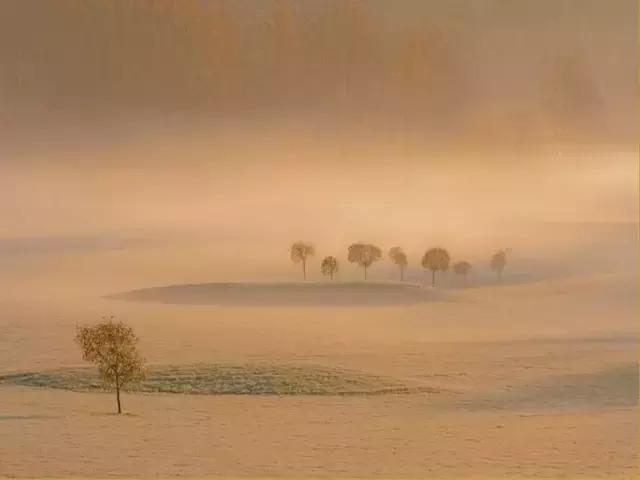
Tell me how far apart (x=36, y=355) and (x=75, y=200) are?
2.47 feet

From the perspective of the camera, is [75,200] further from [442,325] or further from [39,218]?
[442,325]

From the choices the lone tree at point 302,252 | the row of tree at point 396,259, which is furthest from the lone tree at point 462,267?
the lone tree at point 302,252

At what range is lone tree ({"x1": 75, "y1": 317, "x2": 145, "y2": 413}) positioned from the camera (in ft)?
11.7

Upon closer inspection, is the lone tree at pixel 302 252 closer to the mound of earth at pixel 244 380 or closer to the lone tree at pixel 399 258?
the lone tree at pixel 399 258

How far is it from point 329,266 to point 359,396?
0.63 meters

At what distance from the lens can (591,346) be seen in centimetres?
364

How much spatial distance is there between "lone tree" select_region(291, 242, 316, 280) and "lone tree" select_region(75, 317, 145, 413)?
0.86 metres

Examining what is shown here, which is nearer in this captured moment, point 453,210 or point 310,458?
point 310,458

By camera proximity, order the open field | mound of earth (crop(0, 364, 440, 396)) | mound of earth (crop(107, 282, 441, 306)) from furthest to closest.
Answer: mound of earth (crop(107, 282, 441, 306)) → mound of earth (crop(0, 364, 440, 396)) → the open field

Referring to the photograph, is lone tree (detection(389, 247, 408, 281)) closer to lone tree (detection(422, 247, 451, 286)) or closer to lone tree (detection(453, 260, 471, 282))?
lone tree (detection(422, 247, 451, 286))

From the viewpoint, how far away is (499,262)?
146 inches

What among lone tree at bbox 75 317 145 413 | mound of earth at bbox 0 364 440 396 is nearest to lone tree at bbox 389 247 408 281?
mound of earth at bbox 0 364 440 396

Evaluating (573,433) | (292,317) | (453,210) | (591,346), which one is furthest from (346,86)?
(573,433)

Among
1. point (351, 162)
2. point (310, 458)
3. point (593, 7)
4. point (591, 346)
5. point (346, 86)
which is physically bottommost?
point (310, 458)
